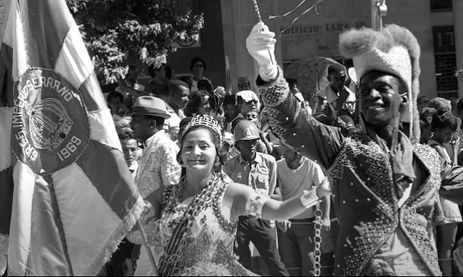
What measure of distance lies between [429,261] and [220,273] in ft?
3.49

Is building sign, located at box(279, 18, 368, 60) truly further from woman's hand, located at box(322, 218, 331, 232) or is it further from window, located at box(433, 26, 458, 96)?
woman's hand, located at box(322, 218, 331, 232)

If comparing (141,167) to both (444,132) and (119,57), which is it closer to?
(444,132)

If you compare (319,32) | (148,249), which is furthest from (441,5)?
(148,249)

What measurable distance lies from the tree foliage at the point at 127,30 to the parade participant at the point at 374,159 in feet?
28.0

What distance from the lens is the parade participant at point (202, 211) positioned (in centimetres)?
488

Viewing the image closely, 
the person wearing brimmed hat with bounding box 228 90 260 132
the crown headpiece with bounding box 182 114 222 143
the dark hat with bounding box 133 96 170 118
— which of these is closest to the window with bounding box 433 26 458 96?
the person wearing brimmed hat with bounding box 228 90 260 132

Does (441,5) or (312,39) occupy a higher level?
(441,5)

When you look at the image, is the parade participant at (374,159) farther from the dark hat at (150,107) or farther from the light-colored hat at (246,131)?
the light-colored hat at (246,131)

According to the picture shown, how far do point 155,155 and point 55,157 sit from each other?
206 centimetres

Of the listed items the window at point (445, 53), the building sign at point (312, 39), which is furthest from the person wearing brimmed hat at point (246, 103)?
the window at point (445, 53)

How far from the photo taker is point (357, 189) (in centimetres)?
446

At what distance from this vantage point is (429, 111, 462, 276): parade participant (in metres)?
7.42

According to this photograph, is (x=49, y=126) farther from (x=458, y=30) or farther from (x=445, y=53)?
(x=445, y=53)

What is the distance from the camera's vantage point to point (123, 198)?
5211mm
